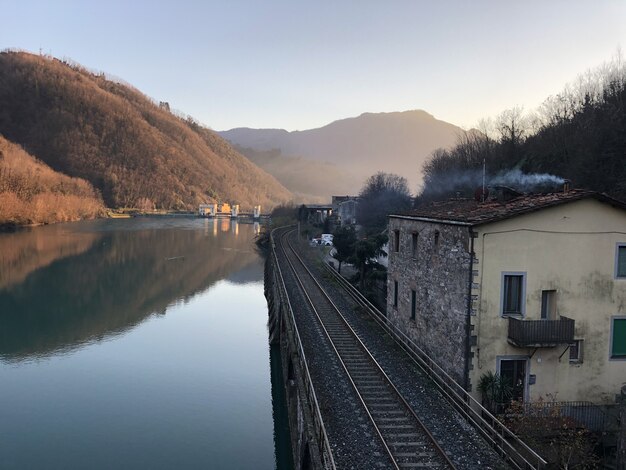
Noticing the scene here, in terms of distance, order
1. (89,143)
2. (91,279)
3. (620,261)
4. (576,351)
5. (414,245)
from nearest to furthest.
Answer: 1. (576,351)
2. (620,261)
3. (414,245)
4. (91,279)
5. (89,143)

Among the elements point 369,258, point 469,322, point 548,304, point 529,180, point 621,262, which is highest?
point 529,180

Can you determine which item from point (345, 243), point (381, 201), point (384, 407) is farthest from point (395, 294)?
point (381, 201)

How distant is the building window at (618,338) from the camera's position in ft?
49.5

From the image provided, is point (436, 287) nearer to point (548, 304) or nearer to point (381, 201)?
point (548, 304)

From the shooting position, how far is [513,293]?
1463cm

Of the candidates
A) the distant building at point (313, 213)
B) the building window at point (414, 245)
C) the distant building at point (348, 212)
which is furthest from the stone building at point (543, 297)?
the distant building at point (313, 213)

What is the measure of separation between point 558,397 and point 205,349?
64.3 feet

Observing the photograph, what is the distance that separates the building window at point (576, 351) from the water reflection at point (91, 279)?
25.4 metres

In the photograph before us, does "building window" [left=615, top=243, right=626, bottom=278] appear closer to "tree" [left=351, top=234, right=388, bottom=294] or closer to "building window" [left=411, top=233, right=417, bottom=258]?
"building window" [left=411, top=233, right=417, bottom=258]

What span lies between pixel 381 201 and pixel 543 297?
5236 centimetres

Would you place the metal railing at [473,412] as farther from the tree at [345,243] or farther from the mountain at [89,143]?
the mountain at [89,143]

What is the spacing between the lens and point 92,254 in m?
63.6

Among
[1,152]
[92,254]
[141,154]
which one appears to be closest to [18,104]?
[141,154]

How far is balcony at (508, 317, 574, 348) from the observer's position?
14.0m
